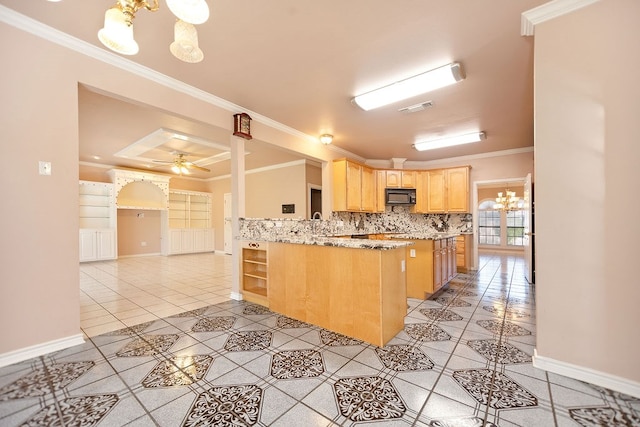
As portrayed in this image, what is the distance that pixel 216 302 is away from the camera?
3594 millimetres

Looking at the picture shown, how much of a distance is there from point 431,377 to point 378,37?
278 cm

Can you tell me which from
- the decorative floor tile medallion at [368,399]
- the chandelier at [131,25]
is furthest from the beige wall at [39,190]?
the decorative floor tile medallion at [368,399]

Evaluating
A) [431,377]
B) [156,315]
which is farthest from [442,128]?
[156,315]

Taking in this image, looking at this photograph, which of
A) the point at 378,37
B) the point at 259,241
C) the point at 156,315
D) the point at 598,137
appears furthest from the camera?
the point at 259,241

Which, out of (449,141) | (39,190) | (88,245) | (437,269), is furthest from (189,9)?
(88,245)

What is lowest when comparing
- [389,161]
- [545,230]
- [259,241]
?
[259,241]

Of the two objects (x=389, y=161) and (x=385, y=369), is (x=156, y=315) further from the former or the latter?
(x=389, y=161)

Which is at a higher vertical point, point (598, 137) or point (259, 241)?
point (598, 137)

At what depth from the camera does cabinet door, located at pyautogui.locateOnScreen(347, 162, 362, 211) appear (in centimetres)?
532

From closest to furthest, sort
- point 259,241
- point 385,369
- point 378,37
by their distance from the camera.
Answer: point 385,369, point 378,37, point 259,241

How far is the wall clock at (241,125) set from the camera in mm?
3563

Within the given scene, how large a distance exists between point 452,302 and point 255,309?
271 centimetres

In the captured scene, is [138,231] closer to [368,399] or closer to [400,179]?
[400,179]

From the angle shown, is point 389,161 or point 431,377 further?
point 389,161
